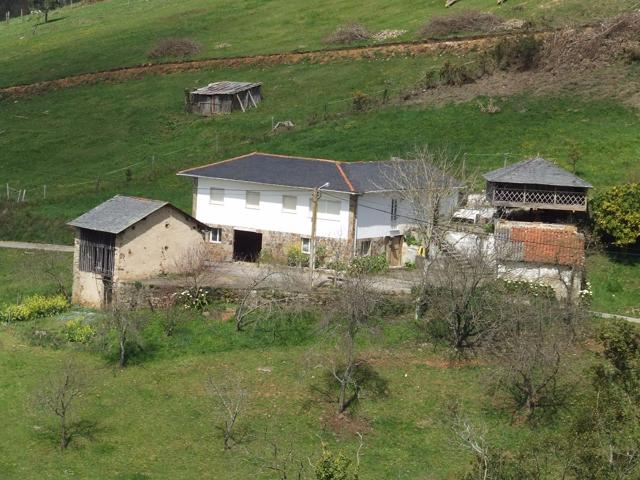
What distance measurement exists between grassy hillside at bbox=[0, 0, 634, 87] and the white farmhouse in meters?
36.0

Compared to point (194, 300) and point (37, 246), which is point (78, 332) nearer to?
point (194, 300)

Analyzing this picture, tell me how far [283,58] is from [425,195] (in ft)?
143

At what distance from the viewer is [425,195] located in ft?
165

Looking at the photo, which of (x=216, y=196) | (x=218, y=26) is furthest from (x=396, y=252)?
(x=218, y=26)

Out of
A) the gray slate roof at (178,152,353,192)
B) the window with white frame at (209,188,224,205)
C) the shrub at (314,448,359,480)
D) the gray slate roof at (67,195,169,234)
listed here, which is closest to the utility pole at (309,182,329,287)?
the gray slate roof at (178,152,353,192)

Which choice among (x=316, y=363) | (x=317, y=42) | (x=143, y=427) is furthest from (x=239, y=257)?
(x=317, y=42)

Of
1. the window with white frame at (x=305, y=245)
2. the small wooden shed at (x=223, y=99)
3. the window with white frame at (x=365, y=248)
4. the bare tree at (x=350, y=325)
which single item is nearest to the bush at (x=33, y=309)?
the window with white frame at (x=305, y=245)

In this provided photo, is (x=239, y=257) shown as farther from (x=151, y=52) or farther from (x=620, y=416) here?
(x=151, y=52)

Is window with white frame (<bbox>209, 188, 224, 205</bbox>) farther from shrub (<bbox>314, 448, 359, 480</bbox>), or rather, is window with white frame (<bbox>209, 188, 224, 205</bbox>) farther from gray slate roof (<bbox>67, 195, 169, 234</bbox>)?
shrub (<bbox>314, 448, 359, 480</bbox>)

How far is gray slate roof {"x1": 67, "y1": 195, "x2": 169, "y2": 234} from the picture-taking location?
49094 mm

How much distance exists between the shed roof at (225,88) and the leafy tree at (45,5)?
50031 mm

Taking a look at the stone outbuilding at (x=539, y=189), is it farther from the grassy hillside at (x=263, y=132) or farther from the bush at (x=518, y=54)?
the bush at (x=518, y=54)

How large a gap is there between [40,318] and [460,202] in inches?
873

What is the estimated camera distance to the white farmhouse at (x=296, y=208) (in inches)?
2073
